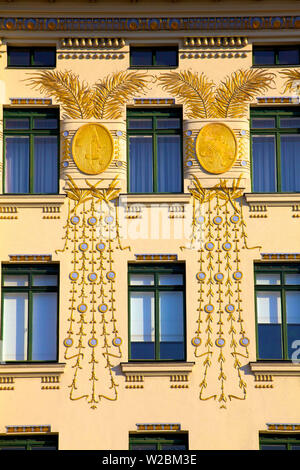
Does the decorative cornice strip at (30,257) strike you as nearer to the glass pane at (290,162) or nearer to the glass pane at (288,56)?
the glass pane at (290,162)

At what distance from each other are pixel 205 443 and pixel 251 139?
26.2 feet

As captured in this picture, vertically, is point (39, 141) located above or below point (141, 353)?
above

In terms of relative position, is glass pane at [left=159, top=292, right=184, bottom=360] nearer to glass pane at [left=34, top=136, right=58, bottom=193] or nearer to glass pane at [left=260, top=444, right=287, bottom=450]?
glass pane at [left=260, top=444, right=287, bottom=450]

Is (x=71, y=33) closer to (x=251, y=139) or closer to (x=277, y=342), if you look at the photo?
(x=251, y=139)

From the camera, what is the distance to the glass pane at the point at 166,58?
32.1 meters

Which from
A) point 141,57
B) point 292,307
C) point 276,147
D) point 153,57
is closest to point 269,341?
point 292,307

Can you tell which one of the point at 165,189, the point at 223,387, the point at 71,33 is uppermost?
the point at 71,33

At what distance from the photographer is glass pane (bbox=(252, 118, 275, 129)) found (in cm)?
3181

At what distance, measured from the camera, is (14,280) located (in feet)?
101

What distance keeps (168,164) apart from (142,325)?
4322 millimetres

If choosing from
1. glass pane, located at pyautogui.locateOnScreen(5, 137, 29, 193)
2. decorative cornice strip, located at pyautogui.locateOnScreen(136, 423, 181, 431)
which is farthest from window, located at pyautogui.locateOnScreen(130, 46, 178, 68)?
decorative cornice strip, located at pyautogui.locateOnScreen(136, 423, 181, 431)

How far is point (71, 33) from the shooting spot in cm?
3186

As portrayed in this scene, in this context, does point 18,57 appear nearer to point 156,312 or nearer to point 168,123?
point 168,123
